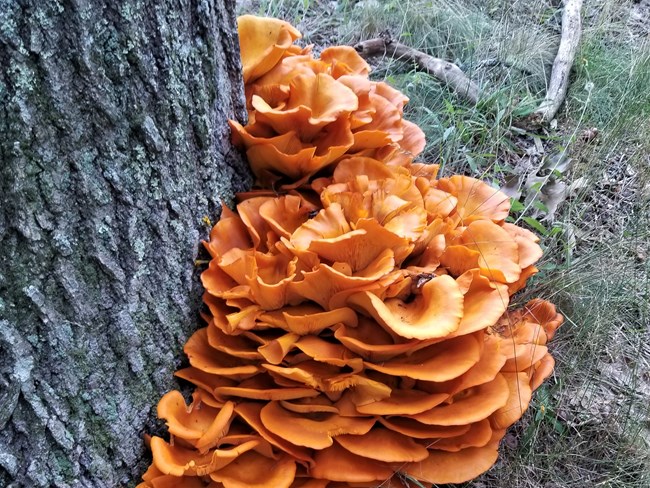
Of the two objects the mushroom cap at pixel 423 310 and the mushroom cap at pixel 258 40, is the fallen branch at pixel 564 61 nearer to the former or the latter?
the mushroom cap at pixel 258 40

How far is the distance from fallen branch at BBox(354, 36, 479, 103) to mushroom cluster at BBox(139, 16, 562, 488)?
2.61 meters

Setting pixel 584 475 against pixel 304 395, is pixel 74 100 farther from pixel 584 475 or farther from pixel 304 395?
pixel 584 475

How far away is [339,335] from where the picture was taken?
2.27 meters

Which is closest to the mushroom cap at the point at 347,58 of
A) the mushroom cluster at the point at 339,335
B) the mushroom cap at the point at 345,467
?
the mushroom cluster at the point at 339,335

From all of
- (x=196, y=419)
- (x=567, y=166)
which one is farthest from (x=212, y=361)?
(x=567, y=166)

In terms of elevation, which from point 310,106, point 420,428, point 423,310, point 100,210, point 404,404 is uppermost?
point 310,106

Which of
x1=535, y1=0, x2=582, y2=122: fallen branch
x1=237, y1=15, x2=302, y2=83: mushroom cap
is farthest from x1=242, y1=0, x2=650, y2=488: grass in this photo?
x1=237, y1=15, x2=302, y2=83: mushroom cap

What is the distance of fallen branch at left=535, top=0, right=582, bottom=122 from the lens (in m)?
4.86

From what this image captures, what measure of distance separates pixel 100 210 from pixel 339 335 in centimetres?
101

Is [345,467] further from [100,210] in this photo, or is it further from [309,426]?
[100,210]

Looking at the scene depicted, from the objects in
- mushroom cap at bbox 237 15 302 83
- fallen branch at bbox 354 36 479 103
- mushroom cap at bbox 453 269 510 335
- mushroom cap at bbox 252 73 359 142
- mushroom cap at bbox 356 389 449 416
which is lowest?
mushroom cap at bbox 356 389 449 416

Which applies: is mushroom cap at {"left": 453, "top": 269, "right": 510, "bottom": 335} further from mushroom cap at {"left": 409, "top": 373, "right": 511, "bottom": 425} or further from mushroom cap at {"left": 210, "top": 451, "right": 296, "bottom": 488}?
mushroom cap at {"left": 210, "top": 451, "right": 296, "bottom": 488}

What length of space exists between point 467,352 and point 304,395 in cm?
67

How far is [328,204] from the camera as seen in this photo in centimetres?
246
